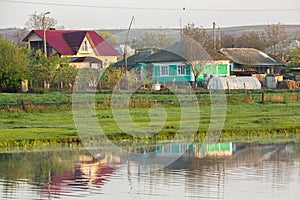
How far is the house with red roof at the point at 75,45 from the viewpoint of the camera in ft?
237

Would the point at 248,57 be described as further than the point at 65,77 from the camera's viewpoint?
Yes

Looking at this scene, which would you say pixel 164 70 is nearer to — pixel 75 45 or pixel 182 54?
pixel 182 54

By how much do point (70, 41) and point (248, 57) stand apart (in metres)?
16.2

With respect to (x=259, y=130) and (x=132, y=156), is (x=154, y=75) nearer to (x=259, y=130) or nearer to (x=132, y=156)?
(x=259, y=130)

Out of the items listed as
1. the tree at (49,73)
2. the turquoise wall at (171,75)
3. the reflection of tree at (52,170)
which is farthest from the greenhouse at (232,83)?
the reflection of tree at (52,170)

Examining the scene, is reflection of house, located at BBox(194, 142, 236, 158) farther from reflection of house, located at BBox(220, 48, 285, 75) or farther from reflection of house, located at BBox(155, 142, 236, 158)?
reflection of house, located at BBox(220, 48, 285, 75)

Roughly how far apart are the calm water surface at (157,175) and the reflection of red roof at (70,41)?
50169 millimetres

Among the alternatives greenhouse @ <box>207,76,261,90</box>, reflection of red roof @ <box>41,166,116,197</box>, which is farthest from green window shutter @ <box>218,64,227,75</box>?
reflection of red roof @ <box>41,166,116,197</box>

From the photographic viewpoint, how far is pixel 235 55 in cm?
7000

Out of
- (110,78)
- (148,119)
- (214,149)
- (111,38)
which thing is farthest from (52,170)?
(111,38)

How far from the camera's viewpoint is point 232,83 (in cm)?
5581

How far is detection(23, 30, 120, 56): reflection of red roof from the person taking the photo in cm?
7275

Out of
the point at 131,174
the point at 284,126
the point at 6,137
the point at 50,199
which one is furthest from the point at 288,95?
the point at 50,199

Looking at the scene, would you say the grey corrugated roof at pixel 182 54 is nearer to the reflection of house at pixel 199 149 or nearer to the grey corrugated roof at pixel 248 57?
the grey corrugated roof at pixel 248 57
